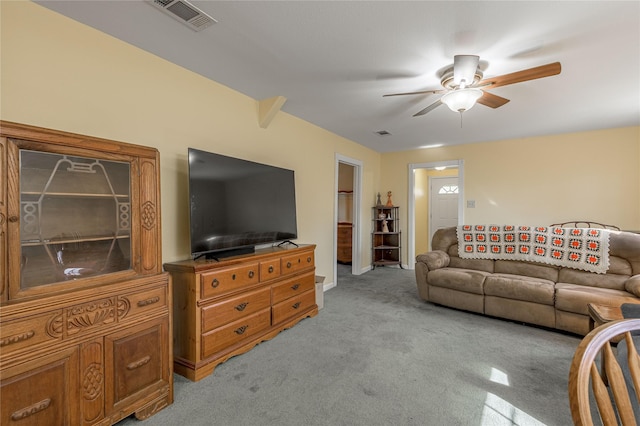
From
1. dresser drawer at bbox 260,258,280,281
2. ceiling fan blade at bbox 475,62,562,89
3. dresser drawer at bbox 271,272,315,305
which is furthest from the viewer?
dresser drawer at bbox 271,272,315,305

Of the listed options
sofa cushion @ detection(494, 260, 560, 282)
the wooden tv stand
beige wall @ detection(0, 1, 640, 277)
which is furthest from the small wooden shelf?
the wooden tv stand

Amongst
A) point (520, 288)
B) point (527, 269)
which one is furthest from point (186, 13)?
point (527, 269)

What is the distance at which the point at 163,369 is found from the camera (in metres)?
1.81

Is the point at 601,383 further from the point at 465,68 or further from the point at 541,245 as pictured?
the point at 541,245

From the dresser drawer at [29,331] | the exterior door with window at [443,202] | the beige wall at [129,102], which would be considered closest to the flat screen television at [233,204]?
the beige wall at [129,102]

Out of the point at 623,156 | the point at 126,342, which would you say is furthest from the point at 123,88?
the point at 623,156

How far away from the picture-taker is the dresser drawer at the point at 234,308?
2.17 meters

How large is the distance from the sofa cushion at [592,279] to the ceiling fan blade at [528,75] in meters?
2.42

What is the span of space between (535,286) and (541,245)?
0.75 metres

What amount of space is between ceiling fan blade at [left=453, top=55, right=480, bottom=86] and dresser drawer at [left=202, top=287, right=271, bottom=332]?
2404 mm

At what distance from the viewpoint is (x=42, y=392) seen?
1.34m

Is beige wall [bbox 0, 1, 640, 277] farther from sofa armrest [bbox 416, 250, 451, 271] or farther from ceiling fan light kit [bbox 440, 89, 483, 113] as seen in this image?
ceiling fan light kit [bbox 440, 89, 483, 113]

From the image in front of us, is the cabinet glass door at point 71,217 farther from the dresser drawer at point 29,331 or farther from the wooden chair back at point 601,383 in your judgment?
the wooden chair back at point 601,383

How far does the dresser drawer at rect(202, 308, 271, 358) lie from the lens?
7.14 ft
